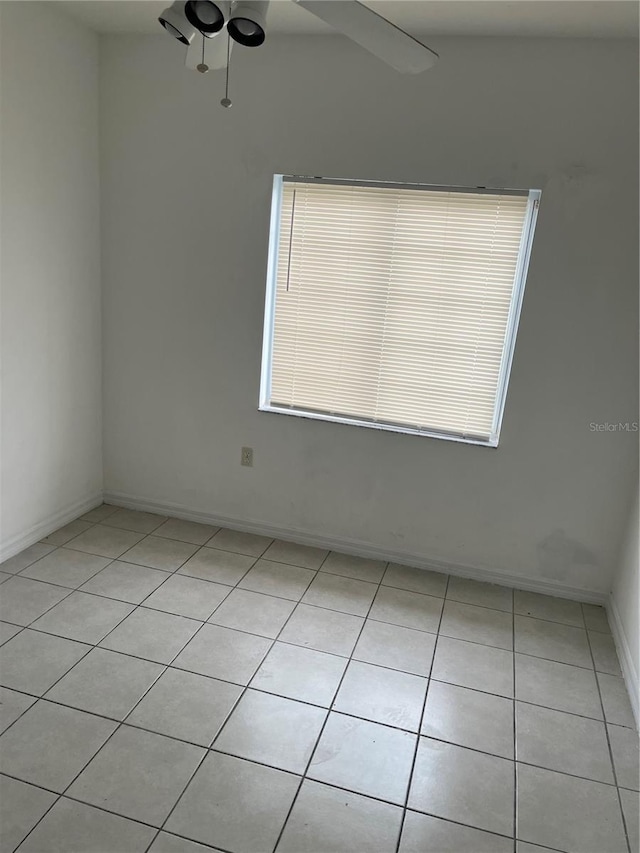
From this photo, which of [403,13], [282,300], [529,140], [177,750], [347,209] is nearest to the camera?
[177,750]

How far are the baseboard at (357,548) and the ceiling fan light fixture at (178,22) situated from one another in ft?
7.73

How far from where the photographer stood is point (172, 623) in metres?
2.49

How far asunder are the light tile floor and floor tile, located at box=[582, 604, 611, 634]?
1 cm

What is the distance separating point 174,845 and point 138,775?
259mm

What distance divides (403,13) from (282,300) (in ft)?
4.33

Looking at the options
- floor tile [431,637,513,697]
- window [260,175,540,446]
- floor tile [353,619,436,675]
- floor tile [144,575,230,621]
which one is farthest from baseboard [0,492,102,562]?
floor tile [431,637,513,697]

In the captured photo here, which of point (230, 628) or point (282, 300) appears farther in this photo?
point (282, 300)

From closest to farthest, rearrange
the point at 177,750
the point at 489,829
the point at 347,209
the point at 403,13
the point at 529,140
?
the point at 489,829 < the point at 177,750 < the point at 403,13 < the point at 529,140 < the point at 347,209

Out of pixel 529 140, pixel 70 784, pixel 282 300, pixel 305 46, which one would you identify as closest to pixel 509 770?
pixel 70 784

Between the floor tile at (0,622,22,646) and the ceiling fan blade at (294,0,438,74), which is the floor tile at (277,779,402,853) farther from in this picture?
the ceiling fan blade at (294,0,438,74)

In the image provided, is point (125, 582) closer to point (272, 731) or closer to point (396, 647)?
point (272, 731)

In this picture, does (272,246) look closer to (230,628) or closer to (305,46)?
(305,46)

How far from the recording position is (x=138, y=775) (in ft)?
5.76

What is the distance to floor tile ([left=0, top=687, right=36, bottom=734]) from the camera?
6.27 feet
